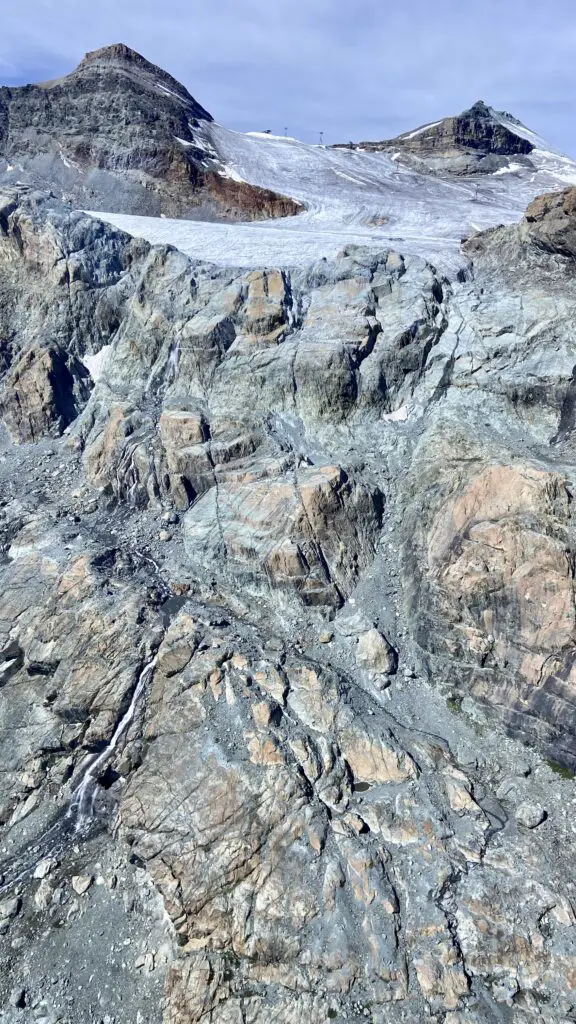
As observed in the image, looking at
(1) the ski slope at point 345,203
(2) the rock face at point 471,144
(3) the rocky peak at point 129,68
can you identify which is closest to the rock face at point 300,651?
(1) the ski slope at point 345,203

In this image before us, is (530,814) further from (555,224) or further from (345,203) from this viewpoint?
(345,203)

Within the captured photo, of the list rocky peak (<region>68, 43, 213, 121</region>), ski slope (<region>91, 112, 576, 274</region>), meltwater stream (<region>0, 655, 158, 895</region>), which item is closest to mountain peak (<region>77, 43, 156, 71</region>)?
rocky peak (<region>68, 43, 213, 121</region>)

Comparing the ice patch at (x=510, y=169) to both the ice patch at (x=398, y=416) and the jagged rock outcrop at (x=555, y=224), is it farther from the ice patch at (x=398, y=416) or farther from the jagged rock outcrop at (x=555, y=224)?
the ice patch at (x=398, y=416)

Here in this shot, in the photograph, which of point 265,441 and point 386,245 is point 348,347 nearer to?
point 265,441

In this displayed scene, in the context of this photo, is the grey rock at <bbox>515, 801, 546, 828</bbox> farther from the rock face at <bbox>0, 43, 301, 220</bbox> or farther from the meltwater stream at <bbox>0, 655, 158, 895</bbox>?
the rock face at <bbox>0, 43, 301, 220</bbox>

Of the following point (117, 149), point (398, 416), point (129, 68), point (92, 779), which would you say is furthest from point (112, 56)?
point (92, 779)
